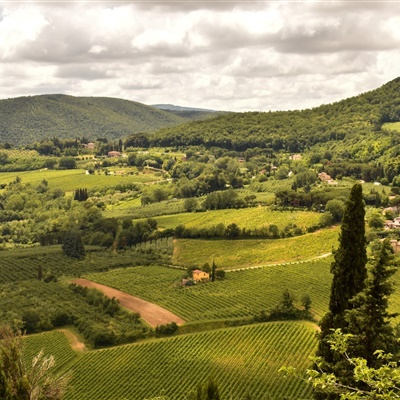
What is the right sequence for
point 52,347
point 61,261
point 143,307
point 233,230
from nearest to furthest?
point 52,347, point 143,307, point 233,230, point 61,261

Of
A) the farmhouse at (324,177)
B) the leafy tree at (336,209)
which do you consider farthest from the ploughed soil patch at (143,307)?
the farmhouse at (324,177)

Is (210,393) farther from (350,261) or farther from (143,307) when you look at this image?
(143,307)

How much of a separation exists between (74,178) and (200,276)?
355ft

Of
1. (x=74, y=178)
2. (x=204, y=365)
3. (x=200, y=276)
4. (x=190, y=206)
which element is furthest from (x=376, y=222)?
(x=74, y=178)

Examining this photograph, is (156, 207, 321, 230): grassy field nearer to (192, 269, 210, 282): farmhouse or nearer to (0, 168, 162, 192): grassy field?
(192, 269, 210, 282): farmhouse

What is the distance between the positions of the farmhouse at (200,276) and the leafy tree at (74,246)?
31.8 m

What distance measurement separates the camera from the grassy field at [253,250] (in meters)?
89.2

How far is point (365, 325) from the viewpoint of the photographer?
75.8ft

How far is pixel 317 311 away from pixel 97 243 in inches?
2486

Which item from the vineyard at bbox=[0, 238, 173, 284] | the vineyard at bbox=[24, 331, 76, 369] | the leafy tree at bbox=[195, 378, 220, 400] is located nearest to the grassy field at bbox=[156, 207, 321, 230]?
the vineyard at bbox=[0, 238, 173, 284]

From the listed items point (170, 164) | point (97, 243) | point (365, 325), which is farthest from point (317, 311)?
point (170, 164)

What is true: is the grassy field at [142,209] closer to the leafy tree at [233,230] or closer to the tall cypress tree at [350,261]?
the leafy tree at [233,230]

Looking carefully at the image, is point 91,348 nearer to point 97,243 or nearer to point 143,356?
point 143,356

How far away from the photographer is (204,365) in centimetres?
5378
